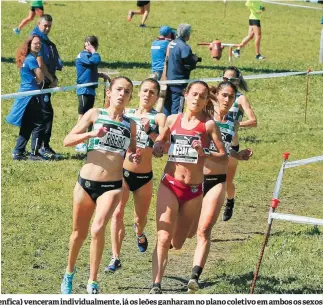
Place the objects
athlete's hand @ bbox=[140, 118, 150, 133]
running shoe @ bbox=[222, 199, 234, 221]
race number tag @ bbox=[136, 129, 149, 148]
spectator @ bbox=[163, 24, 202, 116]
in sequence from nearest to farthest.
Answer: athlete's hand @ bbox=[140, 118, 150, 133] < race number tag @ bbox=[136, 129, 149, 148] < running shoe @ bbox=[222, 199, 234, 221] < spectator @ bbox=[163, 24, 202, 116]

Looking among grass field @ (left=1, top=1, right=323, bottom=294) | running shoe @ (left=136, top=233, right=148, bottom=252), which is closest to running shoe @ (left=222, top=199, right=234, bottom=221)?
grass field @ (left=1, top=1, right=323, bottom=294)

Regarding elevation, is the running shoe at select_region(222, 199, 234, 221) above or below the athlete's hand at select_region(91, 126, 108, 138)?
below

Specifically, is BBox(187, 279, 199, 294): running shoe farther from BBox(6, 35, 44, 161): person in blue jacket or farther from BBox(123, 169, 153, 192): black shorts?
BBox(6, 35, 44, 161): person in blue jacket

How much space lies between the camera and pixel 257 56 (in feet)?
83.0

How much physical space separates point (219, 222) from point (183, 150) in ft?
11.2

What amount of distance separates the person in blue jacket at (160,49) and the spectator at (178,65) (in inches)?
22.5

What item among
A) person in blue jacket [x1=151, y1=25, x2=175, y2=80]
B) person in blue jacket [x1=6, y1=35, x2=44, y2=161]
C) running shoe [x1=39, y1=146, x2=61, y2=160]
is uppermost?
person in blue jacket [x1=151, y1=25, x2=175, y2=80]

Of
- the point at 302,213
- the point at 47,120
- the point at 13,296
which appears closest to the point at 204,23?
the point at 47,120

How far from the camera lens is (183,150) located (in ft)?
29.3

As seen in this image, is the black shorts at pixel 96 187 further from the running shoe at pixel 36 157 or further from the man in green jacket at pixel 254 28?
the man in green jacket at pixel 254 28

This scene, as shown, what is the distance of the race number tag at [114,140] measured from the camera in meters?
8.83

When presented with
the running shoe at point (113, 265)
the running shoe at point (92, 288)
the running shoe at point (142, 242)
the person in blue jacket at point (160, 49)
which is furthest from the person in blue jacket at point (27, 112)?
the running shoe at point (92, 288)

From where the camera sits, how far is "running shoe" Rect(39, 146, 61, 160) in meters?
15.0

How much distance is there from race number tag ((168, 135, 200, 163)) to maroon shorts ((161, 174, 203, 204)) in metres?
0.20
